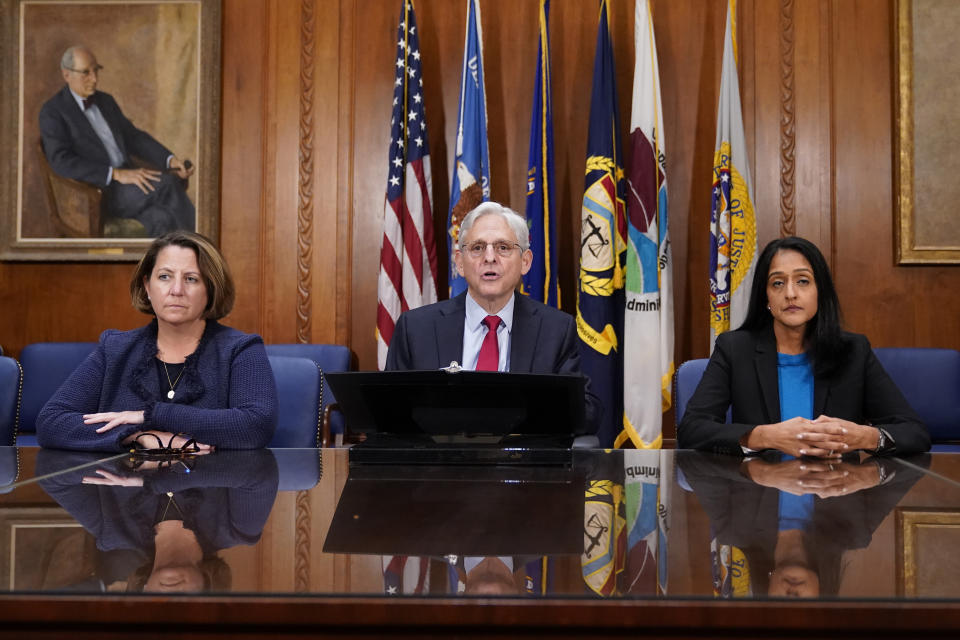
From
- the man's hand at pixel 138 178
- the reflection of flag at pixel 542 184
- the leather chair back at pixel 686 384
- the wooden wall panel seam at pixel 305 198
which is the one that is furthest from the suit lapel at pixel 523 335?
the man's hand at pixel 138 178

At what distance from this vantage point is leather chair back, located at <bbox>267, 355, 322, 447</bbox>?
2996 mm

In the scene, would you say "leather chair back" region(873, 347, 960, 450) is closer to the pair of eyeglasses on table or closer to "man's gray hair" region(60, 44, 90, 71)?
the pair of eyeglasses on table

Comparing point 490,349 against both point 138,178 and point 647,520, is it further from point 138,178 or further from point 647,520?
point 138,178

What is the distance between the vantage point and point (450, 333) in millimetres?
3154

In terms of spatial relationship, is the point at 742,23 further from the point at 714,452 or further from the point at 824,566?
the point at 824,566

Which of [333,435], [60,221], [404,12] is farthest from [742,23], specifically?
[60,221]

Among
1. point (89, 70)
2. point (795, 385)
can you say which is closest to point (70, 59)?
point (89, 70)

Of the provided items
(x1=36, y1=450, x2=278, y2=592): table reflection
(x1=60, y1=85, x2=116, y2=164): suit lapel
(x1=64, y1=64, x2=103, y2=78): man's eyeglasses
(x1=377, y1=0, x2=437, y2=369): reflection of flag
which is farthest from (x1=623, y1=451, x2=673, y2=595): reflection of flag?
(x1=64, y1=64, x2=103, y2=78): man's eyeglasses

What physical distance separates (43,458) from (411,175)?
3318 mm

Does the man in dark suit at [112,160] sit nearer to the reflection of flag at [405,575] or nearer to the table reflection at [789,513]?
the table reflection at [789,513]

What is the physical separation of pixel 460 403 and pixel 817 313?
138 centimetres

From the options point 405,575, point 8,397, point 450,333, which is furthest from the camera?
point 450,333

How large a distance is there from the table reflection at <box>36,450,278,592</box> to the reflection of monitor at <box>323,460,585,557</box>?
0.17m

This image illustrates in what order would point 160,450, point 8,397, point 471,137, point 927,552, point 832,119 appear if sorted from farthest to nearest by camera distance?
point 832,119 → point 471,137 → point 8,397 → point 160,450 → point 927,552
